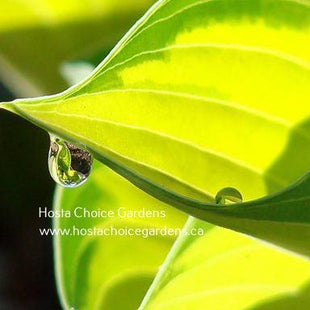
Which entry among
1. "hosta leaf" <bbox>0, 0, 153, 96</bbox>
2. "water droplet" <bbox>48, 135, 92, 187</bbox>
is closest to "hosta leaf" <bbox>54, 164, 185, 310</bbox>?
"water droplet" <bbox>48, 135, 92, 187</bbox>

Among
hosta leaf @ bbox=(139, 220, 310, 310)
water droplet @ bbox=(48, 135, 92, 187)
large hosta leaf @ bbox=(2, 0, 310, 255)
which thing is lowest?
hosta leaf @ bbox=(139, 220, 310, 310)

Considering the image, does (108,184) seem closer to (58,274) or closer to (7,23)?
(58,274)

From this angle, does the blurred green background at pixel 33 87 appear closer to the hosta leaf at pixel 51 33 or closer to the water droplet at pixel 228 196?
the hosta leaf at pixel 51 33

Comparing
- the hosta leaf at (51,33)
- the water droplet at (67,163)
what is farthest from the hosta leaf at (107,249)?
the hosta leaf at (51,33)

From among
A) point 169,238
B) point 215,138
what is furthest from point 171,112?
point 169,238

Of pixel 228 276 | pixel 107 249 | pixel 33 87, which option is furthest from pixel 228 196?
pixel 33 87

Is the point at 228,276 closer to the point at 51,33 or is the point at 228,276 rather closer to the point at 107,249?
the point at 107,249

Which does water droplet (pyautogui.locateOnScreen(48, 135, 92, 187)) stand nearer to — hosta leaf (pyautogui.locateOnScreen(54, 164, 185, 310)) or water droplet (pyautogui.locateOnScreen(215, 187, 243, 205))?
hosta leaf (pyautogui.locateOnScreen(54, 164, 185, 310))
